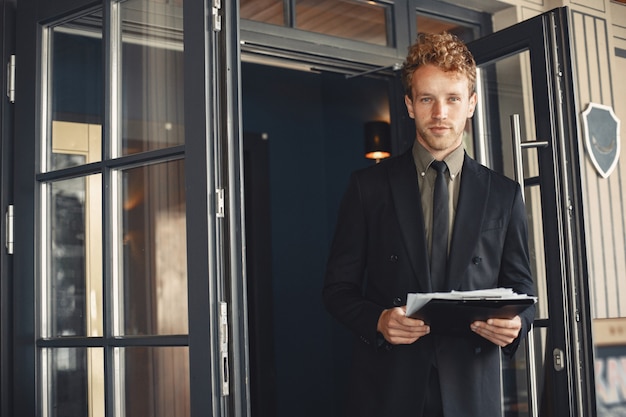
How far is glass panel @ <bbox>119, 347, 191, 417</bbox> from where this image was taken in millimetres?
2398

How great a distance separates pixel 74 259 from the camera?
2748mm

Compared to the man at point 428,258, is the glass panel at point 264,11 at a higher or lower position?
higher

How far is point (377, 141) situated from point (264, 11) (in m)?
2.03

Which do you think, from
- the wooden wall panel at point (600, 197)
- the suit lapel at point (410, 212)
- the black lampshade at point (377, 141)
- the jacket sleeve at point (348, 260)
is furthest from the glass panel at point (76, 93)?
the black lampshade at point (377, 141)

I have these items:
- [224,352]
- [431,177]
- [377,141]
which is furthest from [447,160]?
[377,141]

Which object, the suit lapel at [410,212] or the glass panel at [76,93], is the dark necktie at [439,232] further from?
the glass panel at [76,93]

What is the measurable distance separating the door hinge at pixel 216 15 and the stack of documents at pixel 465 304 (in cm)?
102

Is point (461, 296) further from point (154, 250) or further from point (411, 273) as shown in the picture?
point (154, 250)

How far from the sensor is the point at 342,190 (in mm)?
5863

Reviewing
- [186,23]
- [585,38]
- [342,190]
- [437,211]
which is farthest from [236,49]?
[342,190]

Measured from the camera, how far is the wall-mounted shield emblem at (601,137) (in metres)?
3.97

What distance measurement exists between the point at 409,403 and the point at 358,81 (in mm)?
4117

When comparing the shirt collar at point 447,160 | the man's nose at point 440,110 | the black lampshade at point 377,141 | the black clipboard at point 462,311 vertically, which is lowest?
the black clipboard at point 462,311

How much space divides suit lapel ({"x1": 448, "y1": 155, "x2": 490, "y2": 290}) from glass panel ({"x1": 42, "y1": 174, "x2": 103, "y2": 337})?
1.12m
